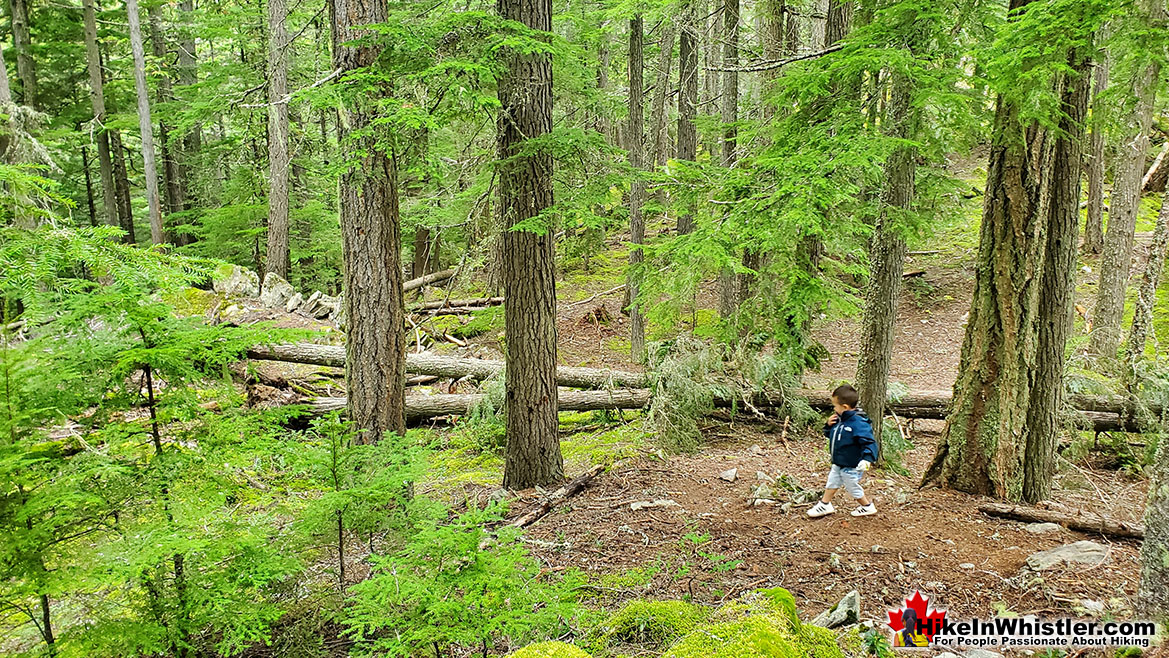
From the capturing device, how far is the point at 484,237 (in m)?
7.69

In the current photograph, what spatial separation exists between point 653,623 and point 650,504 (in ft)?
13.5

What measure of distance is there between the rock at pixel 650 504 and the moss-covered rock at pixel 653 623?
12.6 feet

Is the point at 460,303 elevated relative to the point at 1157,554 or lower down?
elevated

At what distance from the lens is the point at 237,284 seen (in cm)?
1439

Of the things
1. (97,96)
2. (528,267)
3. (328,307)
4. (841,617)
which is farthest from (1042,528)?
(97,96)

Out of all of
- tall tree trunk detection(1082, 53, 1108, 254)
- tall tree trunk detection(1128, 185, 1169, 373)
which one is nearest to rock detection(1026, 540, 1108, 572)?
tall tree trunk detection(1128, 185, 1169, 373)

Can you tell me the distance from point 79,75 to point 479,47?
70.1ft

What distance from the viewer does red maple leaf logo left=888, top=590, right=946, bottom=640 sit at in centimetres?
368

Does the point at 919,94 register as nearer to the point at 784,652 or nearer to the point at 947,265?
the point at 784,652

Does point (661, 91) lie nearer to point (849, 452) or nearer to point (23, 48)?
point (849, 452)

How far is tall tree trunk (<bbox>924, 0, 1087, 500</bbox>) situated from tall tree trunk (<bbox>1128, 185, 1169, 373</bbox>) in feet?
14.3

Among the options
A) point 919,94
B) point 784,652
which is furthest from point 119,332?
point 919,94

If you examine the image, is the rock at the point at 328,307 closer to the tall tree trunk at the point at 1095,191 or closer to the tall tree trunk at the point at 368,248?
the tall tree trunk at the point at 368,248

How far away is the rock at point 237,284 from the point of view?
46.6 ft
